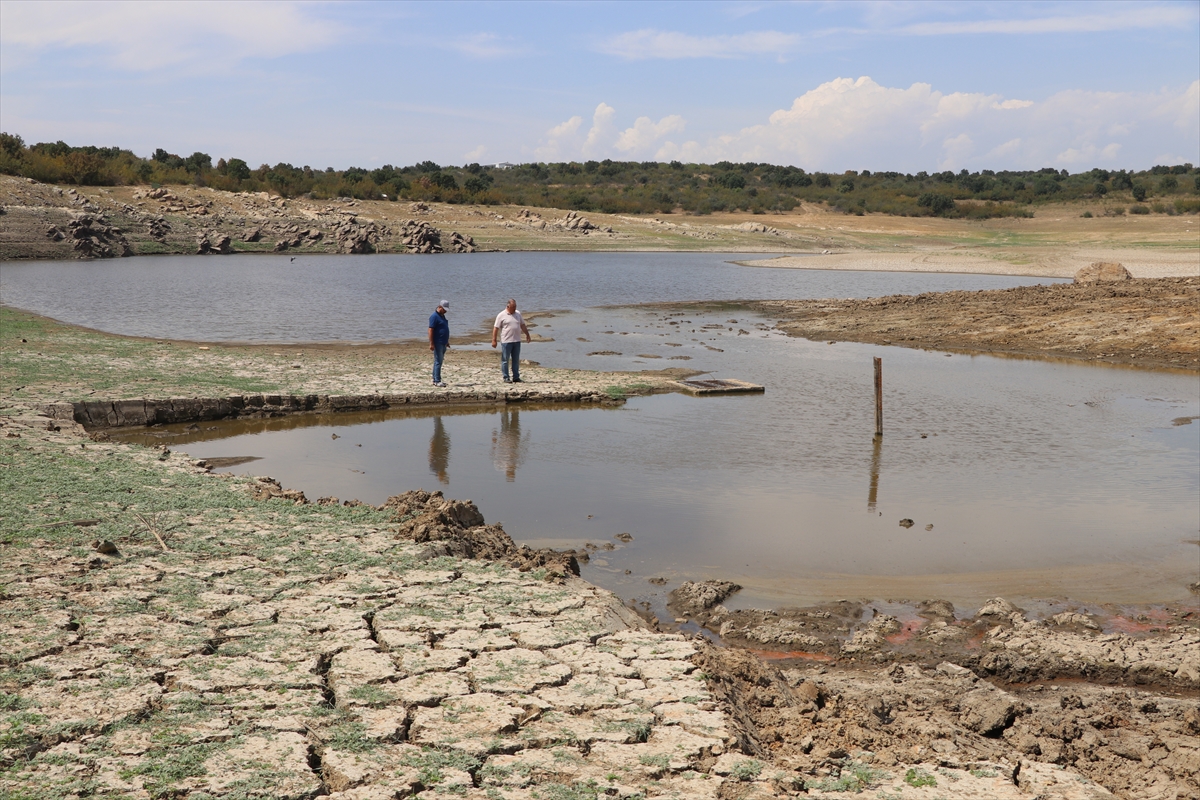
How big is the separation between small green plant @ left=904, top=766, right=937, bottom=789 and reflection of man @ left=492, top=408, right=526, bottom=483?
8.27 metres

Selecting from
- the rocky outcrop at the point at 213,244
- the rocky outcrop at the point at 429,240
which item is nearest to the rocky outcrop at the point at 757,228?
the rocky outcrop at the point at 429,240

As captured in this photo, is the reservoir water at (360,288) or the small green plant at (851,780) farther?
the reservoir water at (360,288)

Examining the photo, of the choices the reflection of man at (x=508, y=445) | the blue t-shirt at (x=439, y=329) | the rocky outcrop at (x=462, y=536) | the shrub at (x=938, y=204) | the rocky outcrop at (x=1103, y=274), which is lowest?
the reflection of man at (x=508, y=445)

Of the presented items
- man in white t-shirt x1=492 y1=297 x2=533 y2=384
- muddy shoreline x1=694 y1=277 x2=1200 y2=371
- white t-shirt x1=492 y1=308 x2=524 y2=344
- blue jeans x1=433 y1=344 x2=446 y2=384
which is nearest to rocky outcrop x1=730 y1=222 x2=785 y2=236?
muddy shoreline x1=694 y1=277 x2=1200 y2=371

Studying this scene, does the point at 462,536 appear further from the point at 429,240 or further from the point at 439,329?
the point at 429,240

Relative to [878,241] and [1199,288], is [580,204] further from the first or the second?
[1199,288]

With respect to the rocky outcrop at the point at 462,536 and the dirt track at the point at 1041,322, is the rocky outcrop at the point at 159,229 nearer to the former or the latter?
the dirt track at the point at 1041,322

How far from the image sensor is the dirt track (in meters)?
26.3

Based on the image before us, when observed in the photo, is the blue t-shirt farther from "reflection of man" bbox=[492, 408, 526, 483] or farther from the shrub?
the shrub

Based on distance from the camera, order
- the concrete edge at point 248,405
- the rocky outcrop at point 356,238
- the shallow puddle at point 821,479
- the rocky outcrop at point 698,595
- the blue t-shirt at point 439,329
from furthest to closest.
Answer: the rocky outcrop at point 356,238, the blue t-shirt at point 439,329, the concrete edge at point 248,405, the shallow puddle at point 821,479, the rocky outcrop at point 698,595

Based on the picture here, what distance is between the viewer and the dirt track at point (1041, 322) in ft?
86.2

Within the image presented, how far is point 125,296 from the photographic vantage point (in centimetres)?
3678

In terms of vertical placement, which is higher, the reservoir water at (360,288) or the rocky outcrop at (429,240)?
the rocky outcrop at (429,240)

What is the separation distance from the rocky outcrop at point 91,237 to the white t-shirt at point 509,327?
47.5 meters
